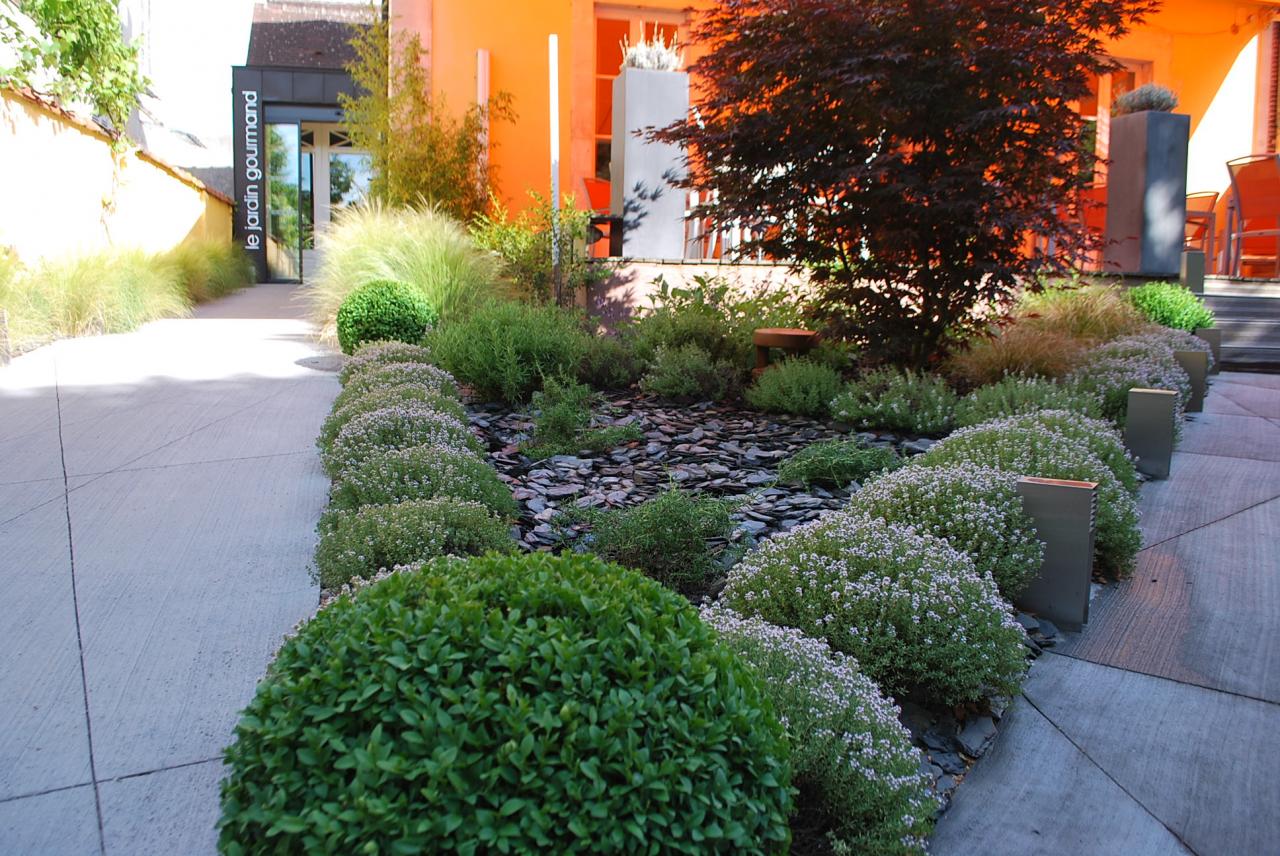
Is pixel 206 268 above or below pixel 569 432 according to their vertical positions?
above

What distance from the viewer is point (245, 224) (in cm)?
1978

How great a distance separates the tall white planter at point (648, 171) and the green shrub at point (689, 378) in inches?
99.8

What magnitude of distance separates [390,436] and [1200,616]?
2.93m

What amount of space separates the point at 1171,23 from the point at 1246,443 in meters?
10.4

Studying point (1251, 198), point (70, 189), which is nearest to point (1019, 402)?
point (1251, 198)

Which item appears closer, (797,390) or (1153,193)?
(797,390)

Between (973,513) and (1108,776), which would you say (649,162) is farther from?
(1108,776)

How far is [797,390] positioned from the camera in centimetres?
557

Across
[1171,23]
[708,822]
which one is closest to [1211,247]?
[1171,23]

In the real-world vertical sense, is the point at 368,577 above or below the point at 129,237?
below

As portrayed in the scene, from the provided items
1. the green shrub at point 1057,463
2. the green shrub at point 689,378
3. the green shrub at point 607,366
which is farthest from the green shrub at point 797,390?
the green shrub at point 1057,463

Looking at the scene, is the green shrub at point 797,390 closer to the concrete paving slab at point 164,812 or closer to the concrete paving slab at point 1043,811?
the concrete paving slab at point 1043,811

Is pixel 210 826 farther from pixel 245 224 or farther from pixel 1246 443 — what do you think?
pixel 245 224

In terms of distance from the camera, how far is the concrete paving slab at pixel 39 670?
2080mm
